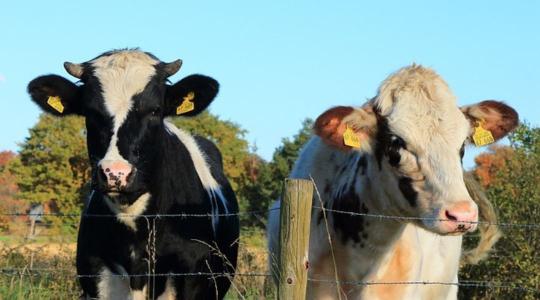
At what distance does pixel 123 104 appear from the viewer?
21.9 feet

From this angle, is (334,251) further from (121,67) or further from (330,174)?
(121,67)

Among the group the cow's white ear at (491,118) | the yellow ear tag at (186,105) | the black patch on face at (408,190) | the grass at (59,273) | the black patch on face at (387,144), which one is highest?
the yellow ear tag at (186,105)

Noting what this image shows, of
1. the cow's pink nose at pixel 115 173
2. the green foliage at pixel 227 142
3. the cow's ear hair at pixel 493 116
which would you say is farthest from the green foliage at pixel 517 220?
the green foliage at pixel 227 142

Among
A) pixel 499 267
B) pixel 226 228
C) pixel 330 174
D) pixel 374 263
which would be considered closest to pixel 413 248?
pixel 374 263

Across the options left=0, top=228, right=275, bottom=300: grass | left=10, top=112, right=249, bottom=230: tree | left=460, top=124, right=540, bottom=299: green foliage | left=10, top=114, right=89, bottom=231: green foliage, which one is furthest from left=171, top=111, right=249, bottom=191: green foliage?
left=0, top=228, right=275, bottom=300: grass

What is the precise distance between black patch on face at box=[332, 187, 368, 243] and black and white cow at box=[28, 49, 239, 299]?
2.88ft

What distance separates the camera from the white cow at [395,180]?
18.3 feet

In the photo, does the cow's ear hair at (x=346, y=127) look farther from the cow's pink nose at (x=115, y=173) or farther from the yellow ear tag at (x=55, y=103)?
the yellow ear tag at (x=55, y=103)

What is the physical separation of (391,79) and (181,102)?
194 centimetres

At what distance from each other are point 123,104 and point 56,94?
31.9 inches

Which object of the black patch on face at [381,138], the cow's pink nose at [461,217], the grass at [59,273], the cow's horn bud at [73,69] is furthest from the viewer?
the grass at [59,273]

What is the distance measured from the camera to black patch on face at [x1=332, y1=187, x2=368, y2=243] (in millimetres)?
6286

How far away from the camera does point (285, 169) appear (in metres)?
59.0

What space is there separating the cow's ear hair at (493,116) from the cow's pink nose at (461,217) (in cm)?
117
